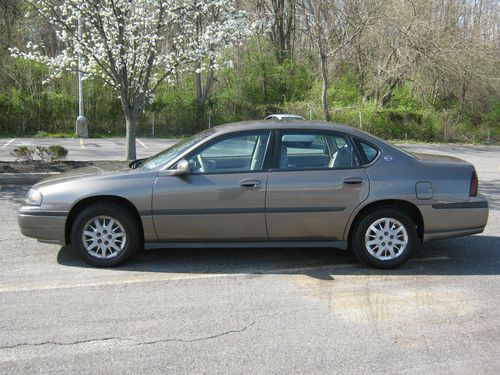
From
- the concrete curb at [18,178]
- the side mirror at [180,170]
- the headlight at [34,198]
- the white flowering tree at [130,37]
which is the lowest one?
the concrete curb at [18,178]

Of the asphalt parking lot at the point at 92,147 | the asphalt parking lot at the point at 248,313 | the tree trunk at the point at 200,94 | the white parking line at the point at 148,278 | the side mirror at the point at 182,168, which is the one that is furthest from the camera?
the tree trunk at the point at 200,94

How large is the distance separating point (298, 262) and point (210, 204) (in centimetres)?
123

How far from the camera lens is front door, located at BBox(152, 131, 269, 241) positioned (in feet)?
17.9

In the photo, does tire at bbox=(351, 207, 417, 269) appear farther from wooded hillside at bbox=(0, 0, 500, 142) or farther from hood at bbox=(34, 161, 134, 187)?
wooded hillside at bbox=(0, 0, 500, 142)

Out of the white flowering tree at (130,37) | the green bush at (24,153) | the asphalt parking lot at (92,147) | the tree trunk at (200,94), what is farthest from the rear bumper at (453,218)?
the tree trunk at (200,94)

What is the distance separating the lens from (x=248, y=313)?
452 cm

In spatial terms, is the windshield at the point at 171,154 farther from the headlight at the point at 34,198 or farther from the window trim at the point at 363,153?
the window trim at the point at 363,153

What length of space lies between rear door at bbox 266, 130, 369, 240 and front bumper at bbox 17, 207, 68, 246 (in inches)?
82.8

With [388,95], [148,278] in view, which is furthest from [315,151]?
[388,95]

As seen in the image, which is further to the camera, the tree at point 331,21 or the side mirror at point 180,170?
the tree at point 331,21

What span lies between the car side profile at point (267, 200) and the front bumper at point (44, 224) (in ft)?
0.04

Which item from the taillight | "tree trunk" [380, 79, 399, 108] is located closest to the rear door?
the taillight

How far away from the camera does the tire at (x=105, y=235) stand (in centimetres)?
547

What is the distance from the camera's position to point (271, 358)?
12.3ft
